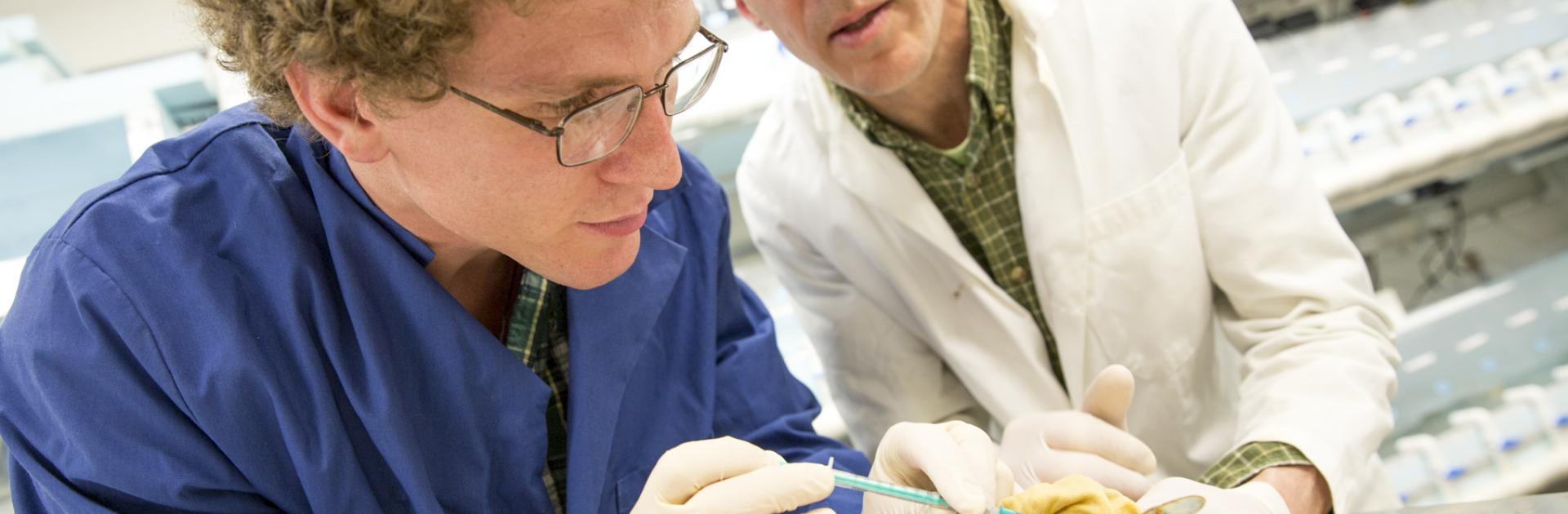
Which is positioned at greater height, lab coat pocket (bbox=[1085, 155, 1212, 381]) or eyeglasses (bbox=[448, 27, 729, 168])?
eyeglasses (bbox=[448, 27, 729, 168])

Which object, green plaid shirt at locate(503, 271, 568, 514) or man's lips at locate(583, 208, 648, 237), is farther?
green plaid shirt at locate(503, 271, 568, 514)

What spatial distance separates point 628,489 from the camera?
51.5 inches

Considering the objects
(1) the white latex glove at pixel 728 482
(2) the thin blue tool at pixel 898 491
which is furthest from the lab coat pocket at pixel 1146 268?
(1) the white latex glove at pixel 728 482

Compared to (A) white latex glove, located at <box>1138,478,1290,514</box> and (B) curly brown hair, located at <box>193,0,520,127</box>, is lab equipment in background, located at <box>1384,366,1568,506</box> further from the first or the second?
(B) curly brown hair, located at <box>193,0,520,127</box>

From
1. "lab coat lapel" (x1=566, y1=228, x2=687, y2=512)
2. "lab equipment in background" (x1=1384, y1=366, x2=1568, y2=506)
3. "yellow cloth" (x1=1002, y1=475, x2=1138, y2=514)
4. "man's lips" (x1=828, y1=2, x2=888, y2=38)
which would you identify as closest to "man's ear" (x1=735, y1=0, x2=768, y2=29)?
"man's lips" (x1=828, y1=2, x2=888, y2=38)

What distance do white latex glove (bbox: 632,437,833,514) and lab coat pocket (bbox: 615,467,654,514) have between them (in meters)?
0.25

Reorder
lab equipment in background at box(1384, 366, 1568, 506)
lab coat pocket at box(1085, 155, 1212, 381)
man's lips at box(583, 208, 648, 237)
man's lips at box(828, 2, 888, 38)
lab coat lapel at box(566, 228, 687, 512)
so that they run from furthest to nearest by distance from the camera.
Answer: lab equipment in background at box(1384, 366, 1568, 506) < lab coat pocket at box(1085, 155, 1212, 381) < man's lips at box(828, 2, 888, 38) < lab coat lapel at box(566, 228, 687, 512) < man's lips at box(583, 208, 648, 237)

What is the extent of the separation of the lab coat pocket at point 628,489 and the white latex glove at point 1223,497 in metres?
0.55

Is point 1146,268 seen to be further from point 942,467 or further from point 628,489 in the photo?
point 628,489

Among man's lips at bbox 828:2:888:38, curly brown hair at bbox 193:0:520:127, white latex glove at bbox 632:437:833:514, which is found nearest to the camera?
curly brown hair at bbox 193:0:520:127

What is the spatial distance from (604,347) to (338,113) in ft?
1.29

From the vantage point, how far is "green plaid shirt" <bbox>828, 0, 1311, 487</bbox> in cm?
160

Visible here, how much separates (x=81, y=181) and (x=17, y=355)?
38.9 inches

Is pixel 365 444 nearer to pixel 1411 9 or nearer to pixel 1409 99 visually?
pixel 1409 99
